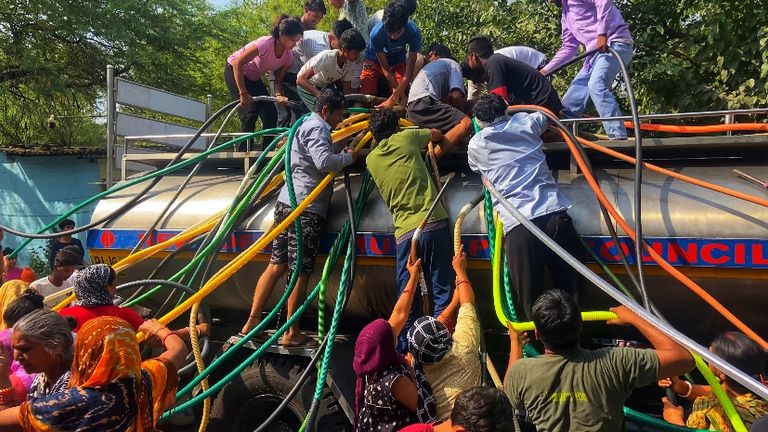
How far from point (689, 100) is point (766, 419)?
6.92 metres

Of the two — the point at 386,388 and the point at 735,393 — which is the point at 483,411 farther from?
the point at 735,393

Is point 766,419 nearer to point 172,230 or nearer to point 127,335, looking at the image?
point 127,335

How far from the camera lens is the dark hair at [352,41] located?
5.81m

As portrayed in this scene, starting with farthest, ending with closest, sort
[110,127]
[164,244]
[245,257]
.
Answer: [110,127]
[164,244]
[245,257]

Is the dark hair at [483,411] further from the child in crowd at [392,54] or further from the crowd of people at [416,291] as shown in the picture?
the child in crowd at [392,54]

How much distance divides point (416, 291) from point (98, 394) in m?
2.18

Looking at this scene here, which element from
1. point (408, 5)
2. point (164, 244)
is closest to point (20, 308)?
point (164, 244)

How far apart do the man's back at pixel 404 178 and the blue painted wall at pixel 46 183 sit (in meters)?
11.8

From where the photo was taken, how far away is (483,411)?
98.3 inches

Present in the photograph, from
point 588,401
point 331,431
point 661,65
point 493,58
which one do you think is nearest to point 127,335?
point 588,401

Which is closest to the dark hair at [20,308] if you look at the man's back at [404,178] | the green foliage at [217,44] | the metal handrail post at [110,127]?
the man's back at [404,178]

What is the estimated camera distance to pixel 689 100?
28.8 feet

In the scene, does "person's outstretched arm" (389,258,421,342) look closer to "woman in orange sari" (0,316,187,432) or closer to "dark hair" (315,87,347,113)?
"dark hair" (315,87,347,113)

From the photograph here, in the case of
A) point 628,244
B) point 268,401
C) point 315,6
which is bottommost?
point 268,401
